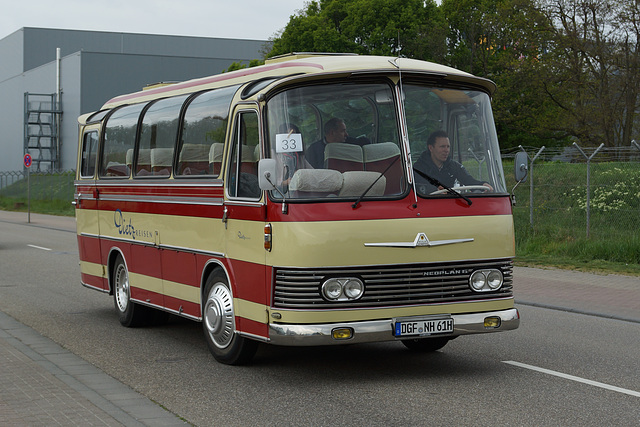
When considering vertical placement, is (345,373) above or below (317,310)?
below

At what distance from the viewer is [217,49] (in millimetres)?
81625

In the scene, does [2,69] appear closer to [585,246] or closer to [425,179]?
[585,246]

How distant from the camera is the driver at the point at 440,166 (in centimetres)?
803

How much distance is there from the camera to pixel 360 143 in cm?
796

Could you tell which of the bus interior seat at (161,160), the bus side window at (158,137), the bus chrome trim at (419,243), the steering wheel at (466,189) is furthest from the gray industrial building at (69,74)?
the bus chrome trim at (419,243)

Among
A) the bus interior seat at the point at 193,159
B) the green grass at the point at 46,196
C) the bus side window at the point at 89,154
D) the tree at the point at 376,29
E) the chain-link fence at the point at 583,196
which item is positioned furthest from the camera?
the green grass at the point at 46,196

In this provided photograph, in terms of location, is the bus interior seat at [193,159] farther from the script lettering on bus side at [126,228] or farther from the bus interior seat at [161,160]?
the script lettering on bus side at [126,228]

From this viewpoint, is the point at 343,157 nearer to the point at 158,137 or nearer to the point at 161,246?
the point at 161,246

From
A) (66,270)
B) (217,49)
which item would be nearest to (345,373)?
(66,270)

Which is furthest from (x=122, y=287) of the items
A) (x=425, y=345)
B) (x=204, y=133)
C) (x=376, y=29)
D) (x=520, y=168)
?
(x=376, y=29)

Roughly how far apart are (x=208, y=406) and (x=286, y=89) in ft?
8.92

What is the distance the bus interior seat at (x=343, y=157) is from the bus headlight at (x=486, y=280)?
4.48 ft

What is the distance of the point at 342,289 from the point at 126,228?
446 centimetres

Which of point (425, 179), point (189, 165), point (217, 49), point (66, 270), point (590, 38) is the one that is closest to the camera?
point (425, 179)
